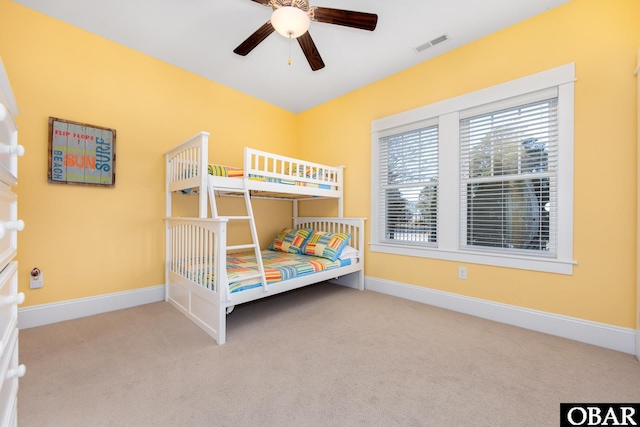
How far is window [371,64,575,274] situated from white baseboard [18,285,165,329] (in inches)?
103

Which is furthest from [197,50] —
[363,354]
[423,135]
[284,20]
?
[363,354]

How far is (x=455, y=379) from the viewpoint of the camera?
1.64 m

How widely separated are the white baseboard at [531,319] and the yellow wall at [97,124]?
2.88 meters

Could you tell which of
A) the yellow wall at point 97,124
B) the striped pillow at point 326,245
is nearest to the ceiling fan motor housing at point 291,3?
the yellow wall at point 97,124

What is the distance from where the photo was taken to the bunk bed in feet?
7.18

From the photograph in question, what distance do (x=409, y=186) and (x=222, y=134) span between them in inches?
94.9

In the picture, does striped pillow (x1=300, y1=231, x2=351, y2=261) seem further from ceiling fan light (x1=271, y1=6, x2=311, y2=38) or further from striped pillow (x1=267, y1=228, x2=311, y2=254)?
ceiling fan light (x1=271, y1=6, x2=311, y2=38)

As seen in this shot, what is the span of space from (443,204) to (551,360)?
1.51 metres

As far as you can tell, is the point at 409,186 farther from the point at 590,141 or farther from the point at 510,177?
the point at 590,141

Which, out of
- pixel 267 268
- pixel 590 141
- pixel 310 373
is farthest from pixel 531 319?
pixel 267 268

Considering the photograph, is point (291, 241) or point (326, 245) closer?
point (326, 245)

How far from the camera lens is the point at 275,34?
102 inches

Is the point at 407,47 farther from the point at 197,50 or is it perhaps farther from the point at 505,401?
the point at 505,401

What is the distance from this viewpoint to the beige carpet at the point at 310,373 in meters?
1.36
